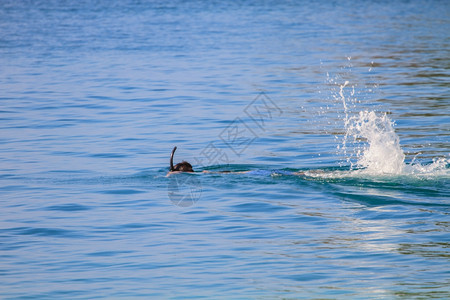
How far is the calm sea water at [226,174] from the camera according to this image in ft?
26.2

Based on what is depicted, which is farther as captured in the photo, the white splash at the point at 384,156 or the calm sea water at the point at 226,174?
the white splash at the point at 384,156

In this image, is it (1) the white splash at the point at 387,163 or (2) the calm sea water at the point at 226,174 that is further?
(1) the white splash at the point at 387,163

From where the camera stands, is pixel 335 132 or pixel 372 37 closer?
pixel 335 132

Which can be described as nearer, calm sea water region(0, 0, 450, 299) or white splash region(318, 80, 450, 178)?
calm sea water region(0, 0, 450, 299)

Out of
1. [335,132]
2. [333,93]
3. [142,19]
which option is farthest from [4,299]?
[142,19]

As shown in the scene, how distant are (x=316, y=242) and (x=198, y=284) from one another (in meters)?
1.84

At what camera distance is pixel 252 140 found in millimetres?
15281

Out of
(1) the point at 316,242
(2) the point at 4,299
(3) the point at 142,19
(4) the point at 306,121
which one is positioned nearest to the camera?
(2) the point at 4,299

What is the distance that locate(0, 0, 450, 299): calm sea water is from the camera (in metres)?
8.00

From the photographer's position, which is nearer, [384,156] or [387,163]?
[387,163]

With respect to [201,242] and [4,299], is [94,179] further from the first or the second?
[4,299]

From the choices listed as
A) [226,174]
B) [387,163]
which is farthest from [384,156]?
[226,174]

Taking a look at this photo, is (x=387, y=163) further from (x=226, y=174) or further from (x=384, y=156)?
(x=226, y=174)

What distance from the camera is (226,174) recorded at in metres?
12.0
